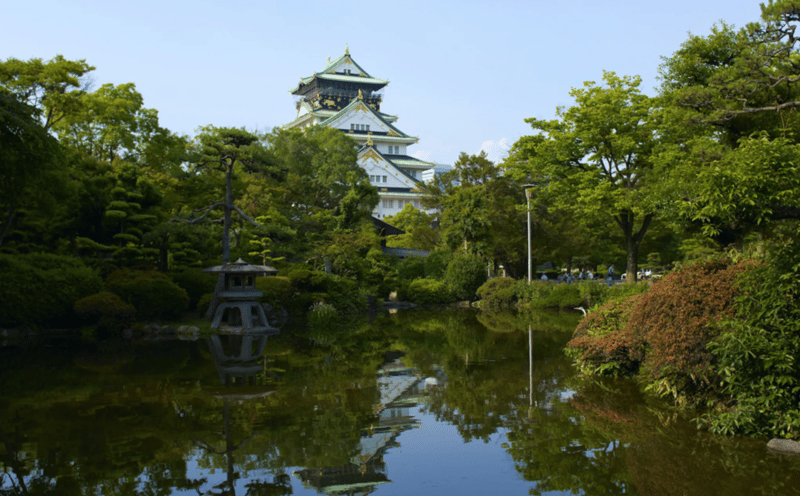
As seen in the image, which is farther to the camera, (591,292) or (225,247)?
(591,292)

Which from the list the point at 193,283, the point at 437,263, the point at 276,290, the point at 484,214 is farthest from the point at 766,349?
the point at 437,263

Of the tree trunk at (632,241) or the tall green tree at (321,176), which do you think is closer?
the tree trunk at (632,241)

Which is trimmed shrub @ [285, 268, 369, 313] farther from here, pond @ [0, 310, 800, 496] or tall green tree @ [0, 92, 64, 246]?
pond @ [0, 310, 800, 496]

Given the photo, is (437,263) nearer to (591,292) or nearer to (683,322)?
(591,292)

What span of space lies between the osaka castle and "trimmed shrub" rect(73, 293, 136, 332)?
38.8 metres

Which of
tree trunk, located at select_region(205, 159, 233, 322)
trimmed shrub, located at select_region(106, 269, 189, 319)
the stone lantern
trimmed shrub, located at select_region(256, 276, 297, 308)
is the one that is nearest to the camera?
the stone lantern

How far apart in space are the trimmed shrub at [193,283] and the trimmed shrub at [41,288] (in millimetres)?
3025

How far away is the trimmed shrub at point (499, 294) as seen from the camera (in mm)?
30859

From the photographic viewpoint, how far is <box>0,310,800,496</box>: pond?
603 cm

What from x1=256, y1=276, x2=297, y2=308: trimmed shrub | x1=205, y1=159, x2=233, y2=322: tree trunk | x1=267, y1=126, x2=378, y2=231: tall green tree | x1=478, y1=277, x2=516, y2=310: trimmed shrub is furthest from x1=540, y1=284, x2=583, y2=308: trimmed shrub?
x1=205, y1=159, x2=233, y2=322: tree trunk

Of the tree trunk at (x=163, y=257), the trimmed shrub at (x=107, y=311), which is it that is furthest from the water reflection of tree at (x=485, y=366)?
the tree trunk at (x=163, y=257)

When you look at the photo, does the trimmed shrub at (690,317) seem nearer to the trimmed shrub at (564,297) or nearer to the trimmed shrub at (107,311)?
the trimmed shrub at (107,311)

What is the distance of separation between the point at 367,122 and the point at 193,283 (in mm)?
46227

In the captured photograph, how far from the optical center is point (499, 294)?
31.0 m
